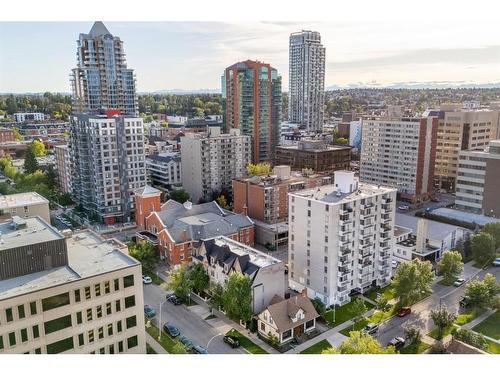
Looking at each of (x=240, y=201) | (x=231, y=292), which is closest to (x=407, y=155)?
(x=240, y=201)

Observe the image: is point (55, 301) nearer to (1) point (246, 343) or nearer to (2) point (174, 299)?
(1) point (246, 343)

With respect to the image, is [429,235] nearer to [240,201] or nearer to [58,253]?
[240,201]

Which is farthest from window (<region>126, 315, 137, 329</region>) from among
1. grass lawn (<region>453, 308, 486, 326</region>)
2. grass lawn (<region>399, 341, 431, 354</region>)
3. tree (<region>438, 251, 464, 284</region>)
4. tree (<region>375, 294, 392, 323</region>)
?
tree (<region>438, 251, 464, 284</region>)

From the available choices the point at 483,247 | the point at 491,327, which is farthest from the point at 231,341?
the point at 483,247

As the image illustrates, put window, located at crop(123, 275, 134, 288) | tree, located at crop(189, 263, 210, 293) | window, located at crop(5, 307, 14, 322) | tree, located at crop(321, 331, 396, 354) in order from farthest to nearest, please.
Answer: tree, located at crop(189, 263, 210, 293) → window, located at crop(123, 275, 134, 288) → tree, located at crop(321, 331, 396, 354) → window, located at crop(5, 307, 14, 322)

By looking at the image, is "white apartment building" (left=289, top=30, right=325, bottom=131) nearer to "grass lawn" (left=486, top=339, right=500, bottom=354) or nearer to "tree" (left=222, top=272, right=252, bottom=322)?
"tree" (left=222, top=272, right=252, bottom=322)
